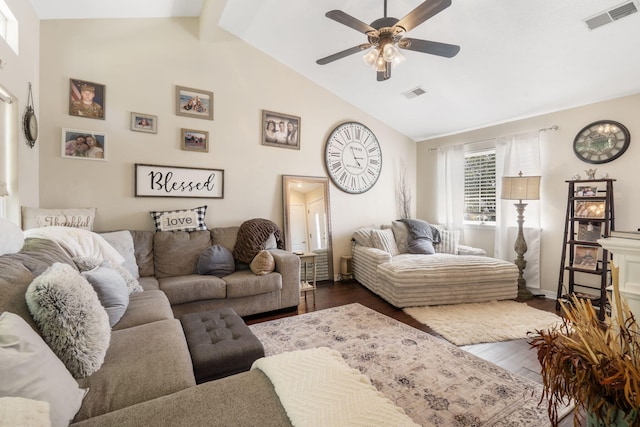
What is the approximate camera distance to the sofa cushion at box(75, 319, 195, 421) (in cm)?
102

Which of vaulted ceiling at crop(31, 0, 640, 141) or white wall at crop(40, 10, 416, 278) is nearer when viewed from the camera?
vaulted ceiling at crop(31, 0, 640, 141)

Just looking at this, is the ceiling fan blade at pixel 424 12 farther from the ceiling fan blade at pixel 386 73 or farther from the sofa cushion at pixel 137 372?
the sofa cushion at pixel 137 372

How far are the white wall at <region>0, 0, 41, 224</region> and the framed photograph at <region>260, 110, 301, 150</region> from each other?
7.14ft

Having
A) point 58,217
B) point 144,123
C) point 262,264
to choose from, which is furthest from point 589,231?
point 58,217

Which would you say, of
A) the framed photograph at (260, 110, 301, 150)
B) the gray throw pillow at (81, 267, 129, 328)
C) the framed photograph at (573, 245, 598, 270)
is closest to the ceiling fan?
the framed photograph at (260, 110, 301, 150)

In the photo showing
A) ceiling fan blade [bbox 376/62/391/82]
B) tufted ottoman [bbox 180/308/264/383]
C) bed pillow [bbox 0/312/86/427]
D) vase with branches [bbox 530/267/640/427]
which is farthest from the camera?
ceiling fan blade [bbox 376/62/391/82]

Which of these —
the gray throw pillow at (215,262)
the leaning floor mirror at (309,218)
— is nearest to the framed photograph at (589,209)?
the leaning floor mirror at (309,218)

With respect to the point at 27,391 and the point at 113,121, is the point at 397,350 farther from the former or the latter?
the point at 113,121

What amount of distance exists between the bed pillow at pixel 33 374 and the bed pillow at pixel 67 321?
0.14 m

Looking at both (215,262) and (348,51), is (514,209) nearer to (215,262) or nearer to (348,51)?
(348,51)

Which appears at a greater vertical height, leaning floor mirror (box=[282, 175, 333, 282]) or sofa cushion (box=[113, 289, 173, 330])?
leaning floor mirror (box=[282, 175, 333, 282])

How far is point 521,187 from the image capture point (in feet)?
11.3

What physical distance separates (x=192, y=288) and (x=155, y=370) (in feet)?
4.65

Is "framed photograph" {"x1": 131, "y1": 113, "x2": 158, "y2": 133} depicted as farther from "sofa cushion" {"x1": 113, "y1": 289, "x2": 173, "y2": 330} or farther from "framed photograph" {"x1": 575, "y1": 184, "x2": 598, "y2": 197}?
"framed photograph" {"x1": 575, "y1": 184, "x2": 598, "y2": 197}
